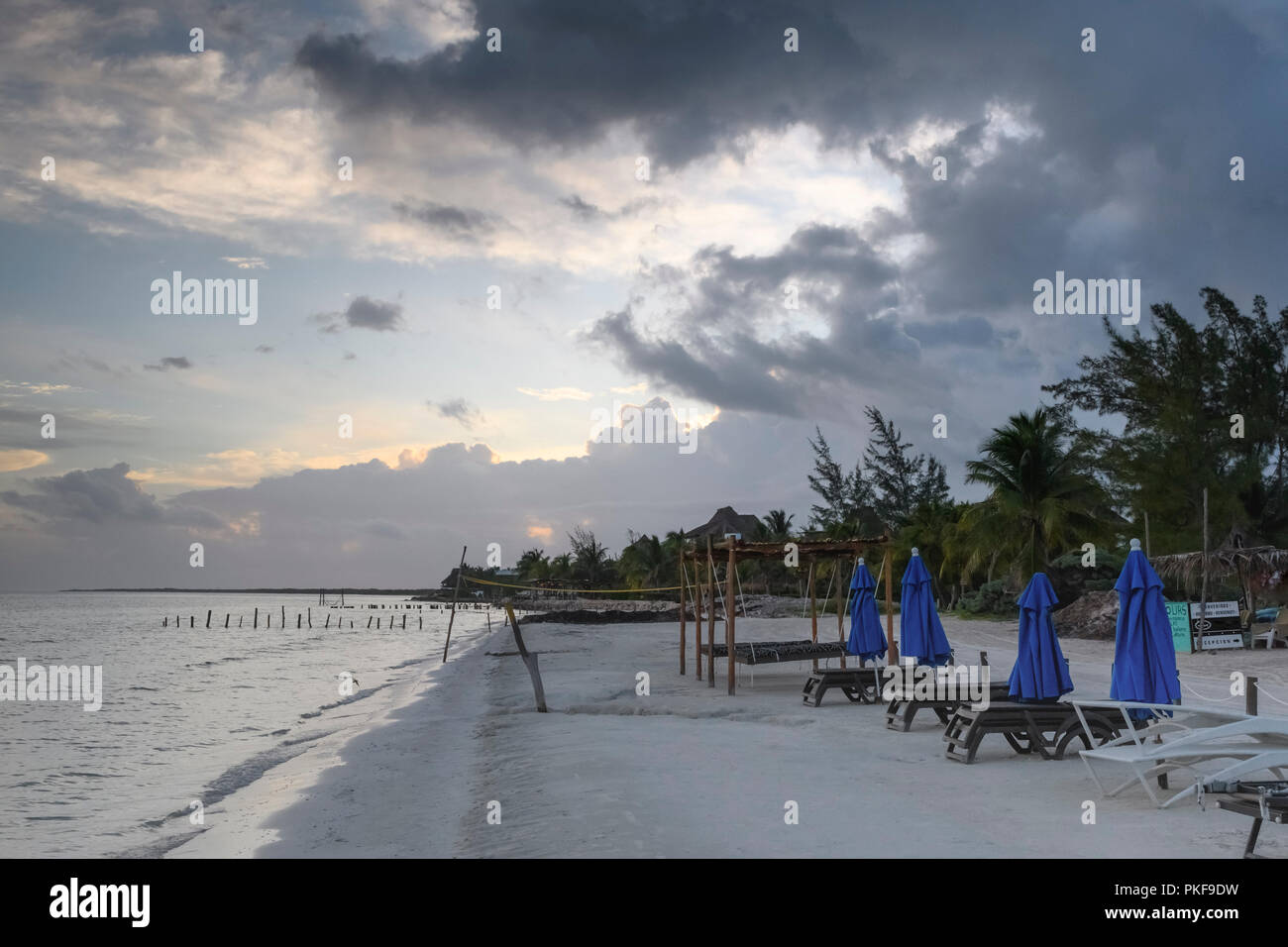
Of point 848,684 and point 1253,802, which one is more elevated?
point 1253,802

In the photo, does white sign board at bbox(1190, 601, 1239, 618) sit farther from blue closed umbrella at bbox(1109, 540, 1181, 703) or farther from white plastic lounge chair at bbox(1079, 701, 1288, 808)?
white plastic lounge chair at bbox(1079, 701, 1288, 808)

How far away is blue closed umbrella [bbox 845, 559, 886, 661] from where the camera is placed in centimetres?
1386

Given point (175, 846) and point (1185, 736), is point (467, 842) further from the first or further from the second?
point (1185, 736)

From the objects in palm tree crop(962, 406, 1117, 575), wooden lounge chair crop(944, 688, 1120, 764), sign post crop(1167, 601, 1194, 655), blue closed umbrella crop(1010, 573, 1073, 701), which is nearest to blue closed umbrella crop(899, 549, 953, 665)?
blue closed umbrella crop(1010, 573, 1073, 701)

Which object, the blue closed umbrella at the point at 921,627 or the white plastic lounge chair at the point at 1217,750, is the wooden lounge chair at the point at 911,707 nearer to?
the blue closed umbrella at the point at 921,627

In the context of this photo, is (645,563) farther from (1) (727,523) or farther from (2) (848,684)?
(2) (848,684)

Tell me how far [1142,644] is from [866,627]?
609 centimetres

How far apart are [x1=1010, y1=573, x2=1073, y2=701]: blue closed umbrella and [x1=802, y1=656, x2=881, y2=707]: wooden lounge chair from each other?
158 inches

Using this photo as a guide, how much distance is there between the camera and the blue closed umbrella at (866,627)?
1386 centimetres

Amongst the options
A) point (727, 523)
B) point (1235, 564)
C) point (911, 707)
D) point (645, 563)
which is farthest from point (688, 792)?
point (727, 523)

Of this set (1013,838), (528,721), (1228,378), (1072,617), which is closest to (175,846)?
(528,721)

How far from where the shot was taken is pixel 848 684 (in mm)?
13016

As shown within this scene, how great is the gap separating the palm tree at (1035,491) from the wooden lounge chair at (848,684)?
2055cm

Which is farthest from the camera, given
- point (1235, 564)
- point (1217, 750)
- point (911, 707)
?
point (1235, 564)
